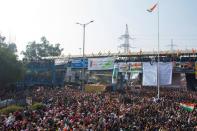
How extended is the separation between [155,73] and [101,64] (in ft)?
30.8

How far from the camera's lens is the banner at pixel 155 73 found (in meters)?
38.4

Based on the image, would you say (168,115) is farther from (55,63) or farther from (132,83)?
(55,63)

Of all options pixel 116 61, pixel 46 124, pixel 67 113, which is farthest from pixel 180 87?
pixel 46 124

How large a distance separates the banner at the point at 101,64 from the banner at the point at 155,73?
20.2 ft

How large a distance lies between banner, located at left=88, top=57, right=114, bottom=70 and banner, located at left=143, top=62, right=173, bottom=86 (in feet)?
20.2

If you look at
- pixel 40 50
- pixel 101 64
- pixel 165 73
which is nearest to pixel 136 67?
pixel 101 64

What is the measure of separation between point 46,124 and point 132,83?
113 feet

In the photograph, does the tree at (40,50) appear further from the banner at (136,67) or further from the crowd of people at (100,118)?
the crowd of people at (100,118)

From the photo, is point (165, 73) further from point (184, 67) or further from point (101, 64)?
point (101, 64)

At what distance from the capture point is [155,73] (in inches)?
1551

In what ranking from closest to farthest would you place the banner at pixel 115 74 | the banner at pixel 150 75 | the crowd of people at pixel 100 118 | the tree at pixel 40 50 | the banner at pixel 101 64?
the crowd of people at pixel 100 118 < the banner at pixel 150 75 < the banner at pixel 115 74 < the banner at pixel 101 64 < the tree at pixel 40 50

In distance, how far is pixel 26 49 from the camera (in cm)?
9088

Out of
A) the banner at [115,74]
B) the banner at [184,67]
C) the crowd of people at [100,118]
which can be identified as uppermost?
the banner at [184,67]

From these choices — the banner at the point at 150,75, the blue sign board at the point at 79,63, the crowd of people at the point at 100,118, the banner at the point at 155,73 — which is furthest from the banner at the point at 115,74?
the crowd of people at the point at 100,118
